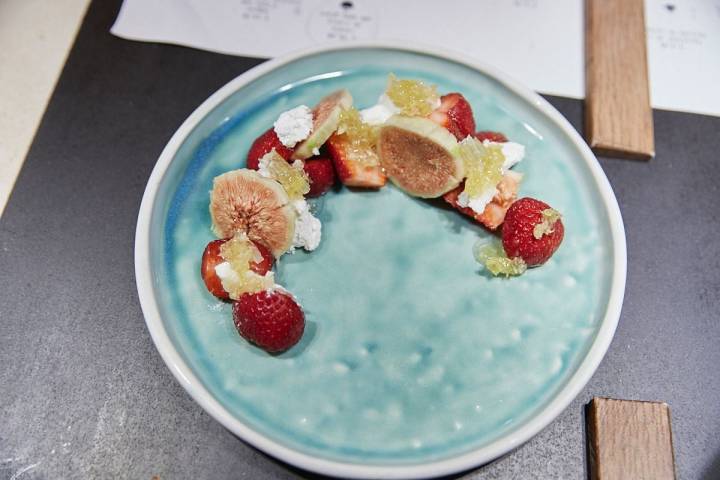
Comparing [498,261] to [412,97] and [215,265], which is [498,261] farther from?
[215,265]

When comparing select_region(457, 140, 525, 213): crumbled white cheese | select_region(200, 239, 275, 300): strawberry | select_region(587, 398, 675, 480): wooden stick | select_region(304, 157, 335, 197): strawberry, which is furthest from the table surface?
select_region(304, 157, 335, 197): strawberry

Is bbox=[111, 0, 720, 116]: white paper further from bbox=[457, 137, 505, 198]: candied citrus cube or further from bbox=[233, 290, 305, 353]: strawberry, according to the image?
bbox=[233, 290, 305, 353]: strawberry

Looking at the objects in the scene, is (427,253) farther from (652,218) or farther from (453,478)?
(652,218)

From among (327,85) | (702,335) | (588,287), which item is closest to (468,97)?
(327,85)

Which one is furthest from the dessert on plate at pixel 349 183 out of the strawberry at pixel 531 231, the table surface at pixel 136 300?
the table surface at pixel 136 300

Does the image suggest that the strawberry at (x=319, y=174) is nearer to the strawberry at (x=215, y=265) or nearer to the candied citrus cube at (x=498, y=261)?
the strawberry at (x=215, y=265)
